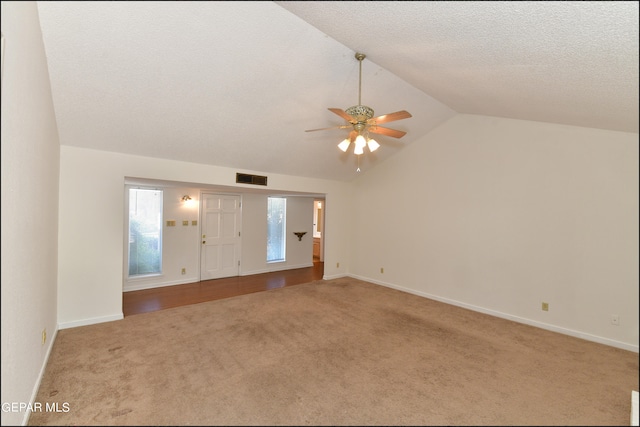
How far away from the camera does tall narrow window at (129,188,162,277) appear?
17.0 ft

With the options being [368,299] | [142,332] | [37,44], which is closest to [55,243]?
[142,332]

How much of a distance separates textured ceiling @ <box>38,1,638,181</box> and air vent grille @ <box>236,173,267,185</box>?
729mm

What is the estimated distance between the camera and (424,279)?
5.00m

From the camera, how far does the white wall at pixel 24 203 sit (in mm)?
1492

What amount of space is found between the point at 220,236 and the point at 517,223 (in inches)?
215

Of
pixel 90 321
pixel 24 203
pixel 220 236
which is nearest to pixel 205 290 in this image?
pixel 220 236

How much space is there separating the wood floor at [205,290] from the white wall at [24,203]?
1.72 m

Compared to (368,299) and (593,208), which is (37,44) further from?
(593,208)

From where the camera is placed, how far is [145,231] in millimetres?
5320

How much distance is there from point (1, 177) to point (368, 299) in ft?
14.5

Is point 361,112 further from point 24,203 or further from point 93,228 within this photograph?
point 93,228

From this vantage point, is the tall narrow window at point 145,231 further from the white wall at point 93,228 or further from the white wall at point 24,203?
Result: the white wall at point 24,203

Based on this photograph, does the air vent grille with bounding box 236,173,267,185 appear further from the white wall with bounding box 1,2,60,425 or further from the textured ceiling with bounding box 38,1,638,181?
the white wall with bounding box 1,2,60,425

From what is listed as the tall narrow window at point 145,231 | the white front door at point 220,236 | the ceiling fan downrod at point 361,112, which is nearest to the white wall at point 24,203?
the ceiling fan downrod at point 361,112
